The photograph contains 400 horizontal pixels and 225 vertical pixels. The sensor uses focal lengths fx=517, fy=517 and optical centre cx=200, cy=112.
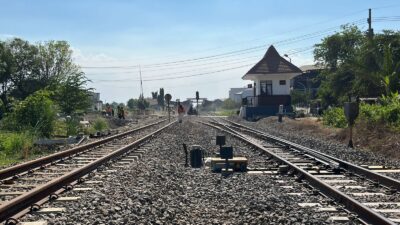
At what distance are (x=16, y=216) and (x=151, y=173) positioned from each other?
4.41 meters

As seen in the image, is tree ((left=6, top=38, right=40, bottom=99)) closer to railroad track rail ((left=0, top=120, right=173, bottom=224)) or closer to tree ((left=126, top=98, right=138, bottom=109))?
tree ((left=126, top=98, right=138, bottom=109))

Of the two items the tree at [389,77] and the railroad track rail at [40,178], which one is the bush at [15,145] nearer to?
the railroad track rail at [40,178]

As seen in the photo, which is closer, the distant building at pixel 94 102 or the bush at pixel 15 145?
the bush at pixel 15 145

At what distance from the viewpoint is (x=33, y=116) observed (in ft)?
79.5

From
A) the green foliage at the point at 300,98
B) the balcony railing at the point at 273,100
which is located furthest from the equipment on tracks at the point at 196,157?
the green foliage at the point at 300,98

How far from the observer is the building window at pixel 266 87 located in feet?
171

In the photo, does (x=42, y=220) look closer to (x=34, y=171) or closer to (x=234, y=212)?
(x=234, y=212)

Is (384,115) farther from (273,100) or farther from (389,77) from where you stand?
(273,100)

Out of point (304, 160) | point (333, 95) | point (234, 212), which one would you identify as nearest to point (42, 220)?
point (234, 212)

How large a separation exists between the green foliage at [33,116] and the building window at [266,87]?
30.5 metres

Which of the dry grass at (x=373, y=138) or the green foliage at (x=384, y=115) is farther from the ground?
the green foliage at (x=384, y=115)

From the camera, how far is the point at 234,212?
23.5 feet

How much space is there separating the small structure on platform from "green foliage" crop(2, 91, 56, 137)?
26.1m

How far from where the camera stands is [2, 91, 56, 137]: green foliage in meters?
24.0
